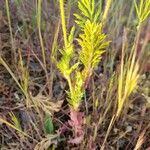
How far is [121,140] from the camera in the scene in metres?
0.97

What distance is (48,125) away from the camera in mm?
933

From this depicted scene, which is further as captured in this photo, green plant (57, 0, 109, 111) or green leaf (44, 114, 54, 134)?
green leaf (44, 114, 54, 134)

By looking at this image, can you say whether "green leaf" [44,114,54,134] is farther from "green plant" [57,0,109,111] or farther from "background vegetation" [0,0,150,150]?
"green plant" [57,0,109,111]

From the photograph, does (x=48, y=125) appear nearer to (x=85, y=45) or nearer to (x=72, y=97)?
(x=72, y=97)

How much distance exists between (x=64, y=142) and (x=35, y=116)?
11 cm

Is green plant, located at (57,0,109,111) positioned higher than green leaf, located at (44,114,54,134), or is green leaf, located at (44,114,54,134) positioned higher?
green plant, located at (57,0,109,111)

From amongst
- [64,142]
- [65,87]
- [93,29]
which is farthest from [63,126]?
[93,29]

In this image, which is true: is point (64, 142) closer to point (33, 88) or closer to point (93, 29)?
point (33, 88)

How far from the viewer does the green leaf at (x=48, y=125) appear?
3.04ft

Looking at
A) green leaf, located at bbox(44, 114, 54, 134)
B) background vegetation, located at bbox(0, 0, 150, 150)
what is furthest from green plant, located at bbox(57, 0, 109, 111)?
green leaf, located at bbox(44, 114, 54, 134)

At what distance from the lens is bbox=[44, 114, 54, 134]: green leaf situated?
0.93m

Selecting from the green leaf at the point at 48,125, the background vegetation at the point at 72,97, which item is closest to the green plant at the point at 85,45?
the background vegetation at the point at 72,97

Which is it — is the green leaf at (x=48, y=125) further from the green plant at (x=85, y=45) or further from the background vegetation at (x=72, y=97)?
the green plant at (x=85, y=45)

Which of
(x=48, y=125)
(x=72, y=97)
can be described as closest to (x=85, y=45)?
(x=72, y=97)
